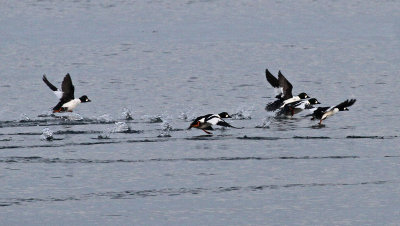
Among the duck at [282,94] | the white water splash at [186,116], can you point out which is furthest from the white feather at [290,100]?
the white water splash at [186,116]

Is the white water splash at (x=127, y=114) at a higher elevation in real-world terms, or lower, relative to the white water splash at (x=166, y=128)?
higher

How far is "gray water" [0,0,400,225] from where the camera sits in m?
11.5

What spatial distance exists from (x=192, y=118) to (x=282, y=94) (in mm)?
3211

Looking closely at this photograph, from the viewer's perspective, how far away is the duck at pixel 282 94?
20.4 m

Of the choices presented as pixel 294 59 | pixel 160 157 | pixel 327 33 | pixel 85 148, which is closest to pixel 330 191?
pixel 160 157

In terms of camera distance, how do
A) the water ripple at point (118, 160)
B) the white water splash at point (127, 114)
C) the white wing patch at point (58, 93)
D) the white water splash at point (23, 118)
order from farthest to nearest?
the white wing patch at point (58, 93) < the white water splash at point (127, 114) < the white water splash at point (23, 118) < the water ripple at point (118, 160)

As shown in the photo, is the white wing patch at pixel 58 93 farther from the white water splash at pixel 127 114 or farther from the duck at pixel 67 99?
the white water splash at pixel 127 114

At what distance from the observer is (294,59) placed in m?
27.3

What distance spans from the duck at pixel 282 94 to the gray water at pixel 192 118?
349 millimetres

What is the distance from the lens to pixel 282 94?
21.5 m

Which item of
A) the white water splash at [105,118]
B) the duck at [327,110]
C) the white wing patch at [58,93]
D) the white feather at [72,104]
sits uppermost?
the white wing patch at [58,93]

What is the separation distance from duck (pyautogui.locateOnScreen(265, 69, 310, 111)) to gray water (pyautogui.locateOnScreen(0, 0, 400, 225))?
0.35 metres

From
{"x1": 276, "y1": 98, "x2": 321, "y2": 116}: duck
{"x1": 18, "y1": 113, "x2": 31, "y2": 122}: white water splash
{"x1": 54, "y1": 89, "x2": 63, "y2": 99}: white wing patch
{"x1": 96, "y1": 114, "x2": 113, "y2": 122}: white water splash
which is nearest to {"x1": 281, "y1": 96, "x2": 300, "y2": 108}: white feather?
{"x1": 276, "y1": 98, "x2": 321, "y2": 116}: duck

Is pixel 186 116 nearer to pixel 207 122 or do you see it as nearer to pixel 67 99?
pixel 207 122
